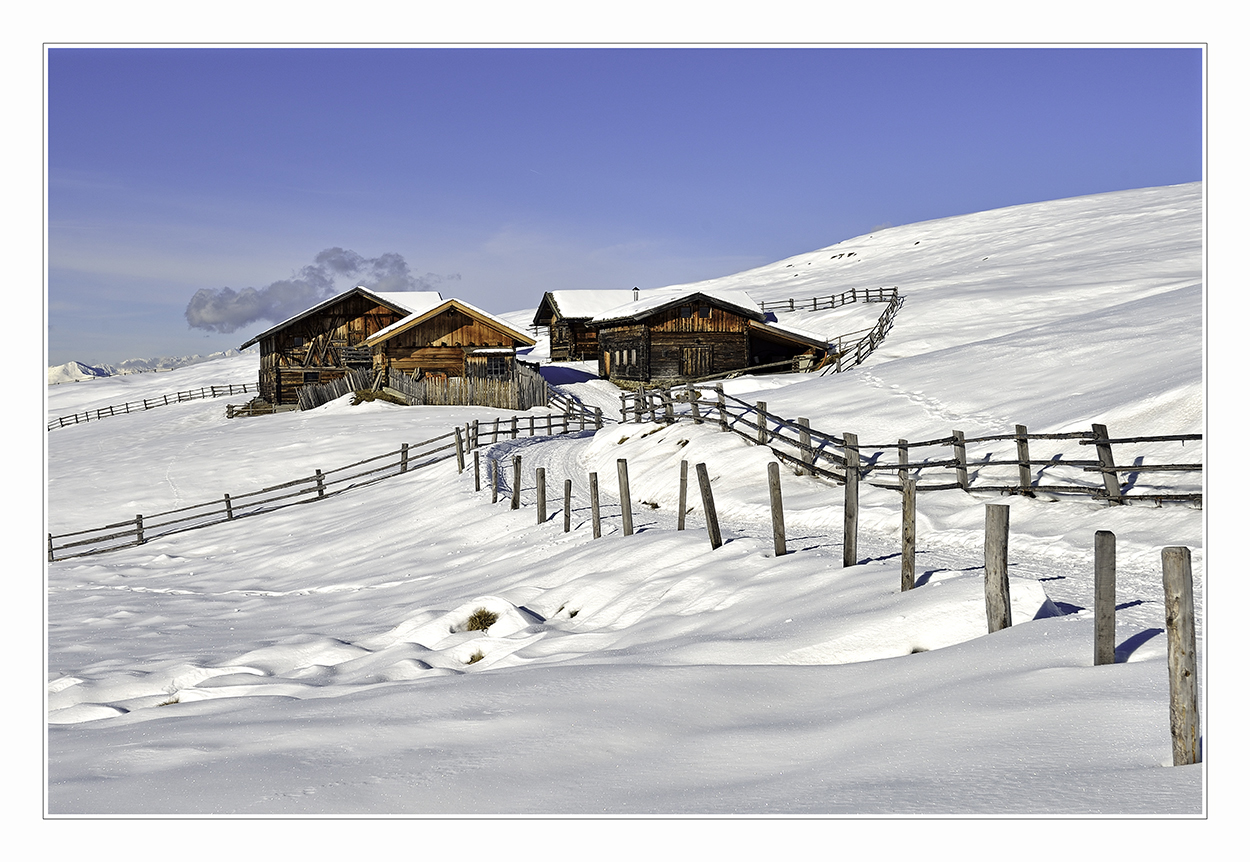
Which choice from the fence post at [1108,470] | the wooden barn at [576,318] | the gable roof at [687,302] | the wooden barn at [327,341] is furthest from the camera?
the wooden barn at [576,318]

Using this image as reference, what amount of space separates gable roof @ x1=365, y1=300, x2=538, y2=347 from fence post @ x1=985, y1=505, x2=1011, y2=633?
3891cm

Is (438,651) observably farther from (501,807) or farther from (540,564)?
(501,807)

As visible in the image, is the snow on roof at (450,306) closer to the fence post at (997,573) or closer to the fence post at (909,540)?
the fence post at (909,540)

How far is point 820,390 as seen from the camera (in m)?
33.0

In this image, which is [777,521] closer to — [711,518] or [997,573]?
[711,518]

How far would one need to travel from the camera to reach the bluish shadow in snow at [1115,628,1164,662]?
6488mm

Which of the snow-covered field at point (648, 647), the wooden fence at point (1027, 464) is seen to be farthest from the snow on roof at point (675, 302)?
the wooden fence at point (1027, 464)

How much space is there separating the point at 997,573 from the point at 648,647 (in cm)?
330

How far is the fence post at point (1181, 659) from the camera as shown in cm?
466

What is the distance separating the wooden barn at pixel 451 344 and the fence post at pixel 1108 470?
1357 inches

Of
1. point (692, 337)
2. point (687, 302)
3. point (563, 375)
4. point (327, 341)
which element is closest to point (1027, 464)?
point (692, 337)

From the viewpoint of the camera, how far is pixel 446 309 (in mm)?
46844

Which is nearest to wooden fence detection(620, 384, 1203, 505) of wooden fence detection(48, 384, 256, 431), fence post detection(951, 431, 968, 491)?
fence post detection(951, 431, 968, 491)
